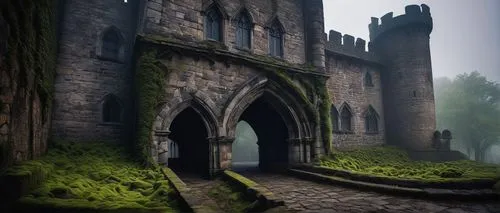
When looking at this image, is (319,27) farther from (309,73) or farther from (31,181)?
(31,181)

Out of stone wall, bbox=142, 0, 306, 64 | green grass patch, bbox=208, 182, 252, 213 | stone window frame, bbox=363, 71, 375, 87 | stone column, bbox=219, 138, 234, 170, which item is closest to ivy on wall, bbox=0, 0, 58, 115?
stone wall, bbox=142, 0, 306, 64

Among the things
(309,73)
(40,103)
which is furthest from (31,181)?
(309,73)

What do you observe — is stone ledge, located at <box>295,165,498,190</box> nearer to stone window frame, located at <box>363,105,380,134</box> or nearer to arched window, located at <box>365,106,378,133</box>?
stone window frame, located at <box>363,105,380,134</box>

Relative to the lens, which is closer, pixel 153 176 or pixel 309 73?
pixel 153 176

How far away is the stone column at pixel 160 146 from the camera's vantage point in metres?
8.19

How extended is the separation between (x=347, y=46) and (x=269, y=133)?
8.00 m

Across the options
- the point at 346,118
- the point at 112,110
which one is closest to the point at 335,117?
the point at 346,118

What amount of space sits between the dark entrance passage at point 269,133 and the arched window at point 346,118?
5.37 metres

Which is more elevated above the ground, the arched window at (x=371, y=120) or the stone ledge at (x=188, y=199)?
the arched window at (x=371, y=120)

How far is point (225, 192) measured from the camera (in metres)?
7.03

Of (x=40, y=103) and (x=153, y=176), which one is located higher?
(x=40, y=103)

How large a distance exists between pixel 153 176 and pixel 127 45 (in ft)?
20.4

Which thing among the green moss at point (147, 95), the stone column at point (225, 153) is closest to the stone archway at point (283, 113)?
the stone column at point (225, 153)

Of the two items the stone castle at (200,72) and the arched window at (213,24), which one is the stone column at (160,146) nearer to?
the stone castle at (200,72)
